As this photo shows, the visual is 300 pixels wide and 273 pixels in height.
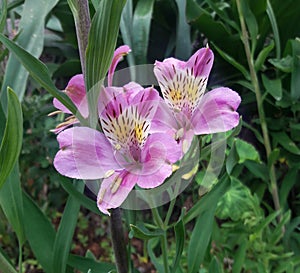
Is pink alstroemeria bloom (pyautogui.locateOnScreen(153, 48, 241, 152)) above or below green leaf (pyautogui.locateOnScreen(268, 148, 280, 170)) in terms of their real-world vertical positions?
above

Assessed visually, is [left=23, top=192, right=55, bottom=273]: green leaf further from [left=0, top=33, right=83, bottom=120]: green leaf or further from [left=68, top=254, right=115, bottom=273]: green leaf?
[left=0, top=33, right=83, bottom=120]: green leaf

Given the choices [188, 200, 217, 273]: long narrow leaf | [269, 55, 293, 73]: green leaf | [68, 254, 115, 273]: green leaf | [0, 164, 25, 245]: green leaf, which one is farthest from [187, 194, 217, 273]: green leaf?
[269, 55, 293, 73]: green leaf

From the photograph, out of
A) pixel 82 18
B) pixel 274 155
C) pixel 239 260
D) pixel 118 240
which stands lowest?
pixel 239 260

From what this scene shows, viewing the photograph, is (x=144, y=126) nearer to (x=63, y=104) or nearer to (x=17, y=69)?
(x=63, y=104)

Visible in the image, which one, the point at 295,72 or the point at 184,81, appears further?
the point at 295,72

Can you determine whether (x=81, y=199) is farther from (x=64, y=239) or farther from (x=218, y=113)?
(x=218, y=113)

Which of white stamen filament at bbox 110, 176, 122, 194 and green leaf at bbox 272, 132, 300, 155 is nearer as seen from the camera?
white stamen filament at bbox 110, 176, 122, 194

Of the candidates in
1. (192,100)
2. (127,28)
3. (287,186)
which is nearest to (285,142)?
(287,186)

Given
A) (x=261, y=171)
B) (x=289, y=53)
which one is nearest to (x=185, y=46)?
(x=289, y=53)
